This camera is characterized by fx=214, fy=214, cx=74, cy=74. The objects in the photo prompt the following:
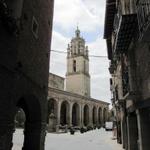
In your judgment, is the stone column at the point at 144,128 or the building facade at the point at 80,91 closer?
the stone column at the point at 144,128

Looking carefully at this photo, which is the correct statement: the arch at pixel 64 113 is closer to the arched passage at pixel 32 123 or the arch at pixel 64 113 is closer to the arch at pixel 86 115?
the arch at pixel 86 115

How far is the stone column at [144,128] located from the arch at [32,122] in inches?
167

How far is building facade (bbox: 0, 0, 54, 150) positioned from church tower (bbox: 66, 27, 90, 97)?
58418 mm

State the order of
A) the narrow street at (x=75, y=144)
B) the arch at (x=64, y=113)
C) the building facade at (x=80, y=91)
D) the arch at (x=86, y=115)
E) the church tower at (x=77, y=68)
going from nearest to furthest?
the narrow street at (x=75, y=144) < the arch at (x=64, y=113) < the building facade at (x=80, y=91) < the arch at (x=86, y=115) < the church tower at (x=77, y=68)

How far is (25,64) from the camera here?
25.0 feet

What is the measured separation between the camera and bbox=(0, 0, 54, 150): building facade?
5977 mm

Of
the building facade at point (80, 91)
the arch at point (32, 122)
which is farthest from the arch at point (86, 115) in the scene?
the arch at point (32, 122)

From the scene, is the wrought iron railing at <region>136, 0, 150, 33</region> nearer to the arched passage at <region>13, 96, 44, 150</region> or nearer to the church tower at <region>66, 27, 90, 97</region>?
the arched passage at <region>13, 96, 44, 150</region>

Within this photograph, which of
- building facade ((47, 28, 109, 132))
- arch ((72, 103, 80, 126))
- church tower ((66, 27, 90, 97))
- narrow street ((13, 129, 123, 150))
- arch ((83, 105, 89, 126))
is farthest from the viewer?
church tower ((66, 27, 90, 97))

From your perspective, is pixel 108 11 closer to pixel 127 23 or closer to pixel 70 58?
pixel 127 23

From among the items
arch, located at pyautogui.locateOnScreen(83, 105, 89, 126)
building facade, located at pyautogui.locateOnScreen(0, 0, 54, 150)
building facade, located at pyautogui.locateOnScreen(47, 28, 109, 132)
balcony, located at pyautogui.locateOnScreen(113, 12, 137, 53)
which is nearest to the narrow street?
building facade, located at pyautogui.locateOnScreen(0, 0, 54, 150)

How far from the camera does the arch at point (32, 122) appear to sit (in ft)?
30.1

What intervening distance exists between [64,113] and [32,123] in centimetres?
4646

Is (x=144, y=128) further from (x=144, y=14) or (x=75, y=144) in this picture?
(x=75, y=144)
